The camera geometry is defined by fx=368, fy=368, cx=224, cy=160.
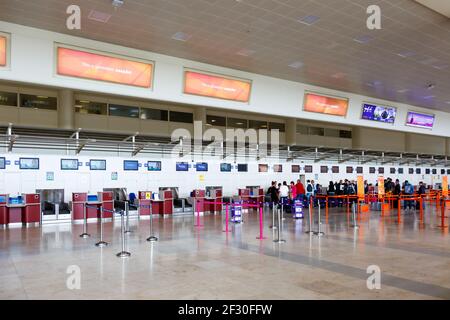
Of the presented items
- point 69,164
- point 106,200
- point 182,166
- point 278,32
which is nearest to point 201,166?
point 182,166

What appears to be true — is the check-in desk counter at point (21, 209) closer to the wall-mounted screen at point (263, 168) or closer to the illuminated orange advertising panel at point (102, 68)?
the illuminated orange advertising panel at point (102, 68)

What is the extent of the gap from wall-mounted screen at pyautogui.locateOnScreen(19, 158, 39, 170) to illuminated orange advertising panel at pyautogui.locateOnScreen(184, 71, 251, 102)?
6.23m

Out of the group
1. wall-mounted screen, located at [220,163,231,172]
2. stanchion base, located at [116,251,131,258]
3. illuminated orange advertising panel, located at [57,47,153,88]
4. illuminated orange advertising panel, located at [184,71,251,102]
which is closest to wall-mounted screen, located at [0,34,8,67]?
illuminated orange advertising panel, located at [57,47,153,88]

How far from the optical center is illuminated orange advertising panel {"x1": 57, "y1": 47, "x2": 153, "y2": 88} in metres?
11.6

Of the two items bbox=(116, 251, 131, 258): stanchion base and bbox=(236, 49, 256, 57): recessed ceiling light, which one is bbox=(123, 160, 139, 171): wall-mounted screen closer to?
bbox=(236, 49, 256, 57): recessed ceiling light

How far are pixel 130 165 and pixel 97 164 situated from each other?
1401mm

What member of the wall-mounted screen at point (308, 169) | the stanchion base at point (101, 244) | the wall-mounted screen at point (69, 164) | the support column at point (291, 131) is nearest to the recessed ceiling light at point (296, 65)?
the support column at point (291, 131)

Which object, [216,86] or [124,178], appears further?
[124,178]

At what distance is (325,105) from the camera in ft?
62.1

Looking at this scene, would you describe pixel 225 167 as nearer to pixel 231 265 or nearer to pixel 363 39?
pixel 363 39

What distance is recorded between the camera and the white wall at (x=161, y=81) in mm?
11000

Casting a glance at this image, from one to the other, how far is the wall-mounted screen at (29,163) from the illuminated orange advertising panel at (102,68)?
13.2ft

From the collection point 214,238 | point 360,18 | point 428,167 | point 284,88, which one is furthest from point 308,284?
point 428,167
